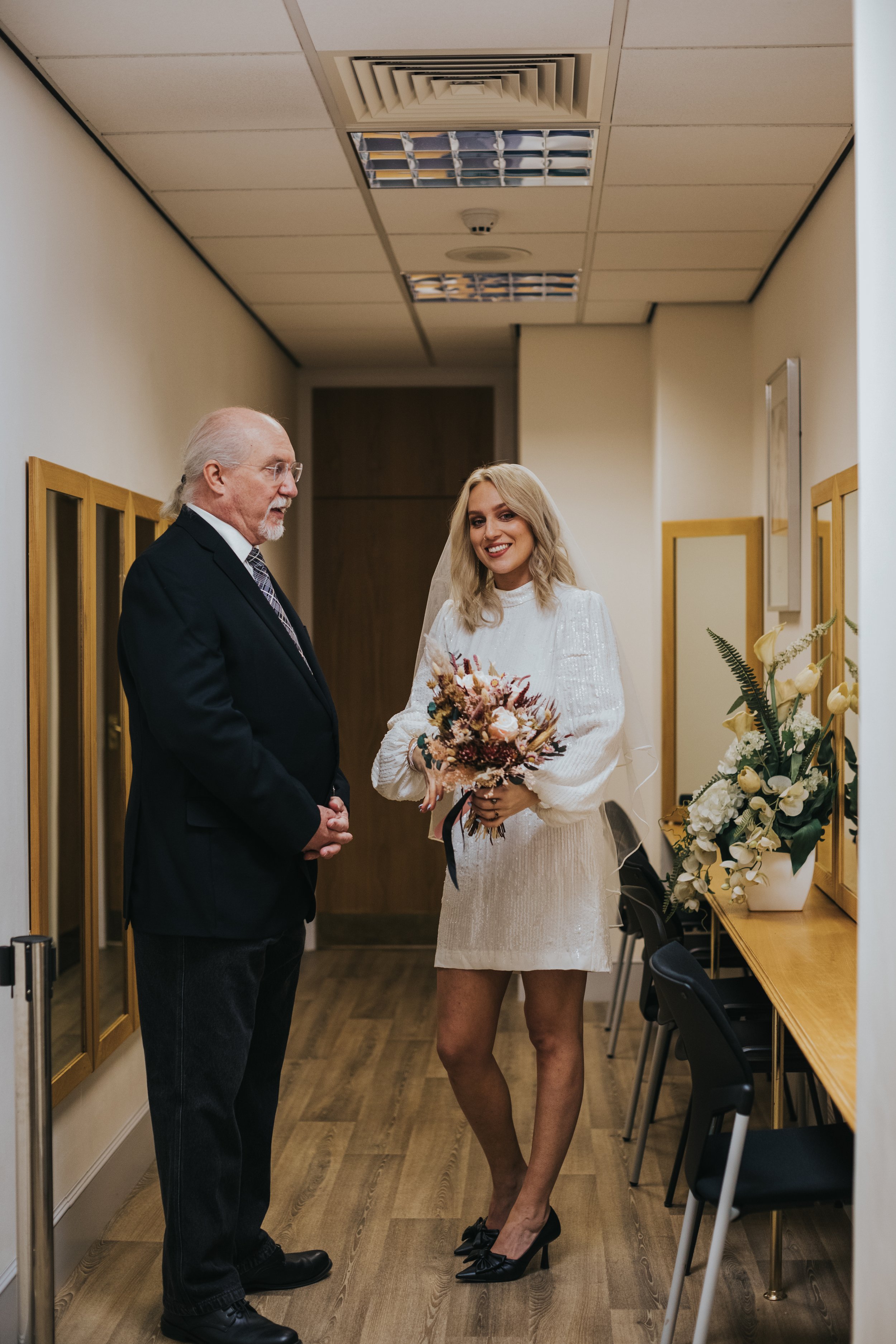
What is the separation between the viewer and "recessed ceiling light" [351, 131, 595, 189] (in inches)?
130

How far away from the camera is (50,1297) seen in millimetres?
2158

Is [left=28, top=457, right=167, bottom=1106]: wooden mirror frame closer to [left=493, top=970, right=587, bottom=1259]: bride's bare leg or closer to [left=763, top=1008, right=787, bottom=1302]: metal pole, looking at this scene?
[left=493, top=970, right=587, bottom=1259]: bride's bare leg

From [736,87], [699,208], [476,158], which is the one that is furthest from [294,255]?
[736,87]

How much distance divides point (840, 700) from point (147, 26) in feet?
7.62

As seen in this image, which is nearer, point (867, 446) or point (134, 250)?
point (867, 446)

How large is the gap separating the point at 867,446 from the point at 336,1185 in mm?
2652

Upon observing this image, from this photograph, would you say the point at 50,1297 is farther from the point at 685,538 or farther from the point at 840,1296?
the point at 685,538

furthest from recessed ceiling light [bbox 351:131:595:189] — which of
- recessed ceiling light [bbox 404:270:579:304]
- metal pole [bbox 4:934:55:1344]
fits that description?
metal pole [bbox 4:934:55:1344]

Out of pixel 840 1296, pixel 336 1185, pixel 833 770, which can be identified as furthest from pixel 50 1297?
pixel 833 770

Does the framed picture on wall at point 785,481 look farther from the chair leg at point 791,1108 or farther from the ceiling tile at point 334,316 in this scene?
the ceiling tile at point 334,316

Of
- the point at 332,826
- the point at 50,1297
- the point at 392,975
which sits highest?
the point at 332,826

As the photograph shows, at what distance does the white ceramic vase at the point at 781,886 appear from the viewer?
3.17 meters

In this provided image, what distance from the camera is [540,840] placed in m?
2.78

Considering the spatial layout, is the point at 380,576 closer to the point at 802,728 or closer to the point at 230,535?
the point at 802,728
